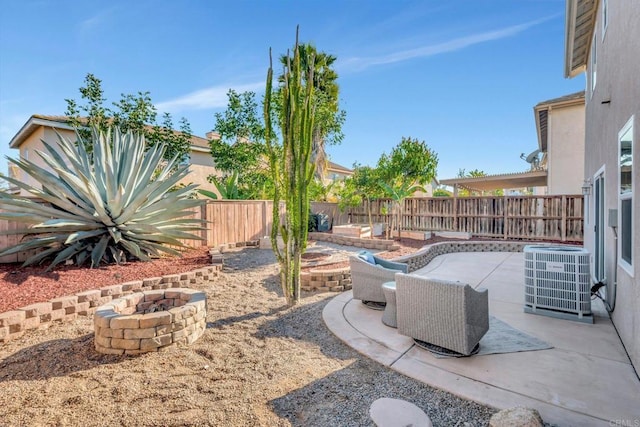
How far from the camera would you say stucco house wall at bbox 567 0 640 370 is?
314 cm

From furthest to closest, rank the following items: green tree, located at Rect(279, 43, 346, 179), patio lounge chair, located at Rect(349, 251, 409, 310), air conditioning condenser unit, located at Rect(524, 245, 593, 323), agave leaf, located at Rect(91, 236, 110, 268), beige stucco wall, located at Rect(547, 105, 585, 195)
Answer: green tree, located at Rect(279, 43, 346, 179)
beige stucco wall, located at Rect(547, 105, 585, 195)
agave leaf, located at Rect(91, 236, 110, 268)
patio lounge chair, located at Rect(349, 251, 409, 310)
air conditioning condenser unit, located at Rect(524, 245, 593, 323)

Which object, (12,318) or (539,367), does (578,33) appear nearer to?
(539,367)

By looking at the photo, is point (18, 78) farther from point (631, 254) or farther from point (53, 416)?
point (631, 254)

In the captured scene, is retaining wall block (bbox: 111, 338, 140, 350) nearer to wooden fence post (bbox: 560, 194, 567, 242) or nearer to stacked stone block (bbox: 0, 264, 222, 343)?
stacked stone block (bbox: 0, 264, 222, 343)

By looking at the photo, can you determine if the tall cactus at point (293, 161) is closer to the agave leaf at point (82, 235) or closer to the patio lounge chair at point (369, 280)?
the patio lounge chair at point (369, 280)

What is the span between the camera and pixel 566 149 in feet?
44.5

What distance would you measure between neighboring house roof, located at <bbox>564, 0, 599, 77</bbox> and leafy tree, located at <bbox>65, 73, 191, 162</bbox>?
11.0 metres

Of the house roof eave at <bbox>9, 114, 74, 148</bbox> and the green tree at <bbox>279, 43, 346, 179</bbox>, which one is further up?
the green tree at <bbox>279, 43, 346, 179</bbox>

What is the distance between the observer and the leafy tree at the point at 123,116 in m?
10.0

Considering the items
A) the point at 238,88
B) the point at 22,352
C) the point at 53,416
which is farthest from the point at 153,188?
the point at 238,88

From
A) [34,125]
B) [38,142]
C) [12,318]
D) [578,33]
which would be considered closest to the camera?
[12,318]

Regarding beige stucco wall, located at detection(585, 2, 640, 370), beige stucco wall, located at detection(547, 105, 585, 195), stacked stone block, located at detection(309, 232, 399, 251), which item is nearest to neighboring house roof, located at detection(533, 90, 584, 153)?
beige stucco wall, located at detection(547, 105, 585, 195)

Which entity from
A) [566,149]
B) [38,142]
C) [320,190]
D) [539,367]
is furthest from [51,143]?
[566,149]

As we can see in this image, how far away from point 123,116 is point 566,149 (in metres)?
18.2
